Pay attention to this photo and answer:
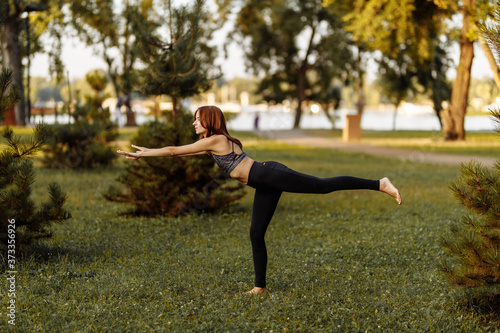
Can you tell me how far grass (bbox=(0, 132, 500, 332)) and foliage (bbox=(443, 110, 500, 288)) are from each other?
46 centimetres

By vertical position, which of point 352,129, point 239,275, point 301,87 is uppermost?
point 301,87

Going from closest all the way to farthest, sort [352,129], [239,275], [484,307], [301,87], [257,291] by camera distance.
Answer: [484,307], [257,291], [239,275], [352,129], [301,87]

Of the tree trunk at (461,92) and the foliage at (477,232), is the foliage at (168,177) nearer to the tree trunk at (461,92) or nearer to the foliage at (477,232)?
the foliage at (477,232)

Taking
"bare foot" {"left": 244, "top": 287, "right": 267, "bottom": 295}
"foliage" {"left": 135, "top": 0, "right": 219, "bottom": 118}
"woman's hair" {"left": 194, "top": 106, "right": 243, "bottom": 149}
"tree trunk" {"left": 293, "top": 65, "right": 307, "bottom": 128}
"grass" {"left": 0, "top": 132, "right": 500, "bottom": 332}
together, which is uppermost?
"tree trunk" {"left": 293, "top": 65, "right": 307, "bottom": 128}

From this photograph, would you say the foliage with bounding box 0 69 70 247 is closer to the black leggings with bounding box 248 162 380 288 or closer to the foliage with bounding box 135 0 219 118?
the black leggings with bounding box 248 162 380 288

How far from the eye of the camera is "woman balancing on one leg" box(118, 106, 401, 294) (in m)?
4.89

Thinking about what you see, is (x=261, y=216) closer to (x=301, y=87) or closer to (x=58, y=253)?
(x=58, y=253)

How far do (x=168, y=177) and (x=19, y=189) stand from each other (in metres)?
3.58

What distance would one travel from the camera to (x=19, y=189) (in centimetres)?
579

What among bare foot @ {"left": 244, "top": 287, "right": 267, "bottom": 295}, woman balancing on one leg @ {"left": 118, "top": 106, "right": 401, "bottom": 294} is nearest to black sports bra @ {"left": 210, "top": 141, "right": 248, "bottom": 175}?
woman balancing on one leg @ {"left": 118, "top": 106, "right": 401, "bottom": 294}

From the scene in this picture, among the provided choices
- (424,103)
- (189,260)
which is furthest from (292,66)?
(189,260)

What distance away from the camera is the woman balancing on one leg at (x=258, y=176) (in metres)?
4.89

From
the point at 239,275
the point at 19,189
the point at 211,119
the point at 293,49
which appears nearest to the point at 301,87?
the point at 293,49

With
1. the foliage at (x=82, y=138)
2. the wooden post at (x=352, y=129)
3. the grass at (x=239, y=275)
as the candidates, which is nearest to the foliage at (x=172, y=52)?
the grass at (x=239, y=275)
